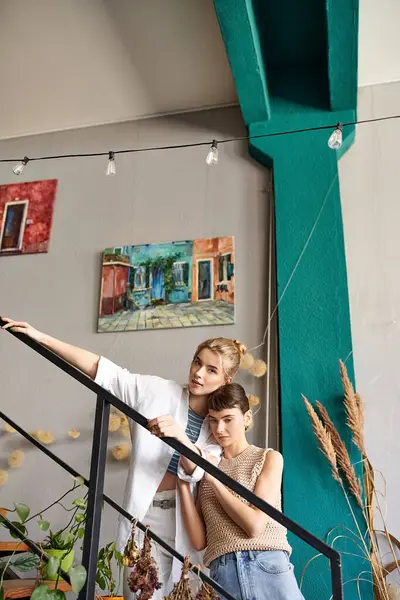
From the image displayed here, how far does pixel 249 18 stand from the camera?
3.12 meters

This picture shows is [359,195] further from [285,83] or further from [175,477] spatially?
[175,477]

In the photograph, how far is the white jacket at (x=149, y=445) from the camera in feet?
6.75

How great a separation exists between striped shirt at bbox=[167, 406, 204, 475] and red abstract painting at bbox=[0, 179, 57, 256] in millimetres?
2142

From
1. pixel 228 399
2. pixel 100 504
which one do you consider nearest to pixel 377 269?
pixel 228 399

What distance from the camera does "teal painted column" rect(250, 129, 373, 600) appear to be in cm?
293

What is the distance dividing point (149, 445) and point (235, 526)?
411mm

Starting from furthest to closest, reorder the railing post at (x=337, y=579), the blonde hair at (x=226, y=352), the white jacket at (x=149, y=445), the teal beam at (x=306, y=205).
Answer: the teal beam at (x=306, y=205)
the blonde hair at (x=226, y=352)
the white jacket at (x=149, y=445)
the railing post at (x=337, y=579)

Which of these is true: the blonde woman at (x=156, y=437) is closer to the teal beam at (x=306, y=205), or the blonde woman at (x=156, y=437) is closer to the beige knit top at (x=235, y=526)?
the beige knit top at (x=235, y=526)

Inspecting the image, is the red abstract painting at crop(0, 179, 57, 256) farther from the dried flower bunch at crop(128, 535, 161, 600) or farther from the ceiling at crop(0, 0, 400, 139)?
the dried flower bunch at crop(128, 535, 161, 600)

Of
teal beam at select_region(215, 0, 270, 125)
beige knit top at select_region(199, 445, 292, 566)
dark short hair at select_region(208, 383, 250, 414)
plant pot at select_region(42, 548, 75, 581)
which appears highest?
teal beam at select_region(215, 0, 270, 125)

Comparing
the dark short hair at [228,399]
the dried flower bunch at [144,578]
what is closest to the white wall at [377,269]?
the dark short hair at [228,399]

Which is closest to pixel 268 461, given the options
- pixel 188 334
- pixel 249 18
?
pixel 188 334

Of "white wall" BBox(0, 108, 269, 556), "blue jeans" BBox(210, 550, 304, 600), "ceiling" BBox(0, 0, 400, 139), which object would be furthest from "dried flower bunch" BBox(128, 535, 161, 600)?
"ceiling" BBox(0, 0, 400, 139)

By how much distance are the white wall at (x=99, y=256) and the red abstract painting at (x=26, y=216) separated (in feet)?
0.19
